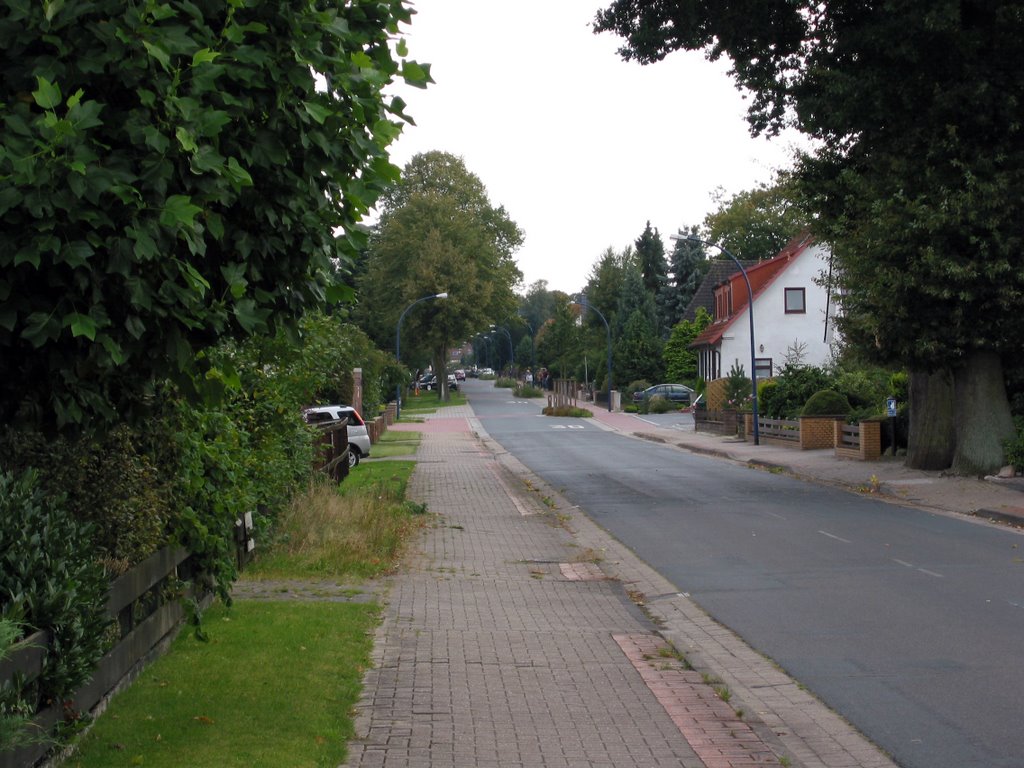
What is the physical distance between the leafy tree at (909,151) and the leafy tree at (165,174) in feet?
47.8

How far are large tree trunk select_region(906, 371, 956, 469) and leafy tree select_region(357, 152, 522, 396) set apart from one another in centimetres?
5540

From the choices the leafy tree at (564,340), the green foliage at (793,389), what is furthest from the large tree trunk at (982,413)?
the leafy tree at (564,340)

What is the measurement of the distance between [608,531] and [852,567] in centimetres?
451

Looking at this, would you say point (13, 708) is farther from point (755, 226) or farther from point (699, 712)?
point (755, 226)

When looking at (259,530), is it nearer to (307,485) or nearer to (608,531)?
(307,485)

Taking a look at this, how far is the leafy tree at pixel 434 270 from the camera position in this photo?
78625mm

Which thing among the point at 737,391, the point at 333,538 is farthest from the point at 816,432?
the point at 333,538

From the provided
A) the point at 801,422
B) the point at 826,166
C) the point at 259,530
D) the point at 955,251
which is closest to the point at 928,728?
the point at 259,530

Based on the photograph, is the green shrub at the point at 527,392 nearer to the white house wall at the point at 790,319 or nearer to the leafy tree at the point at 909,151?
the white house wall at the point at 790,319

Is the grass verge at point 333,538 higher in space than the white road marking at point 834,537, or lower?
higher

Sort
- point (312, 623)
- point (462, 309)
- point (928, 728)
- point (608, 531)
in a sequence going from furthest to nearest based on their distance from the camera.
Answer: point (462, 309) < point (608, 531) < point (312, 623) < point (928, 728)

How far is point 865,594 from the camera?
10469 mm

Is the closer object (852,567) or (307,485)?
(852,567)

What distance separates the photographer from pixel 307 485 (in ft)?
49.2
